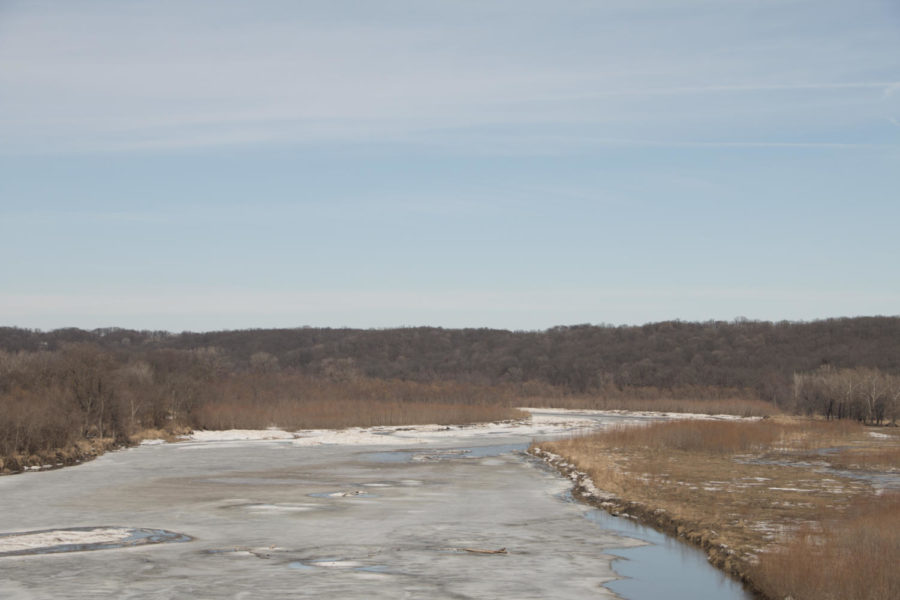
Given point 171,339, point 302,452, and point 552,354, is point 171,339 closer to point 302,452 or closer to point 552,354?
point 552,354

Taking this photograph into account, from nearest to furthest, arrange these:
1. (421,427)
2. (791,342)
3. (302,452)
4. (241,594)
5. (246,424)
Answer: (241,594) < (302,452) < (246,424) < (421,427) < (791,342)

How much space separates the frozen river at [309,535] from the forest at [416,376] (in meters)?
10.6

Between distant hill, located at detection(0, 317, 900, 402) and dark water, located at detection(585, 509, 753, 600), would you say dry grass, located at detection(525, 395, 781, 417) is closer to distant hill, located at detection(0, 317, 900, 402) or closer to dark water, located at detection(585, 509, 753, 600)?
distant hill, located at detection(0, 317, 900, 402)

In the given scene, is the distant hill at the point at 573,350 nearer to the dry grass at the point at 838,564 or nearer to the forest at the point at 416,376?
the forest at the point at 416,376

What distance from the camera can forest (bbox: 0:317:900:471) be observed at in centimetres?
4591

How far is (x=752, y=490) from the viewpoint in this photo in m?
23.6

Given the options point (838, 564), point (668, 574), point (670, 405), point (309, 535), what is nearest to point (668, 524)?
point (668, 574)

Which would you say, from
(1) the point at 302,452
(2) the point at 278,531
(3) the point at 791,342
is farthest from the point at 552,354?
(2) the point at 278,531

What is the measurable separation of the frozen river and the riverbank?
1.07 m

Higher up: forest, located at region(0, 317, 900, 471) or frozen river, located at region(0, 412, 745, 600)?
forest, located at region(0, 317, 900, 471)

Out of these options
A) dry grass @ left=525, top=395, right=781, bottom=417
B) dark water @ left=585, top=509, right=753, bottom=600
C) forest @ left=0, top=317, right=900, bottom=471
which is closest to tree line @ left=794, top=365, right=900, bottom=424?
forest @ left=0, top=317, right=900, bottom=471

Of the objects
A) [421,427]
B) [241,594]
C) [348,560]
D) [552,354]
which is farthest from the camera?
[552,354]

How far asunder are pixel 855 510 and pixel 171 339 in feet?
588

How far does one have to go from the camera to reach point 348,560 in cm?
1557
